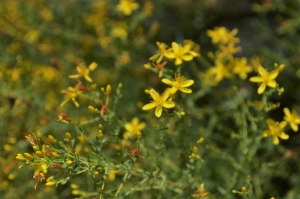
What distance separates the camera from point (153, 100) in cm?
218

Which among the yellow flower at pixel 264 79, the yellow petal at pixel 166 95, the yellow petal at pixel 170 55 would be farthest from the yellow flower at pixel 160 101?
the yellow flower at pixel 264 79

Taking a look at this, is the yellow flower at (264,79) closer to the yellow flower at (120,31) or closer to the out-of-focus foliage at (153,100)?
the out-of-focus foliage at (153,100)

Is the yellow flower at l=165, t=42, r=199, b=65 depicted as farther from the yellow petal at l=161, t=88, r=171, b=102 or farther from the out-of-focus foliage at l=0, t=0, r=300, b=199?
the yellow petal at l=161, t=88, r=171, b=102

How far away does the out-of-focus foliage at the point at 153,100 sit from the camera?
215 centimetres

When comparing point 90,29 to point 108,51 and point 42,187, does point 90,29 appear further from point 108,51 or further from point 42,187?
point 42,187

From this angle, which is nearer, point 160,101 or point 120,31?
point 160,101

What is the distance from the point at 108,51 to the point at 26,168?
1181 millimetres

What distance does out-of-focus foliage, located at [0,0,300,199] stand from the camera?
7.05ft

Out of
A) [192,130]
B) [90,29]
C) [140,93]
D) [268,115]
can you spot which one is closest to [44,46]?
[90,29]

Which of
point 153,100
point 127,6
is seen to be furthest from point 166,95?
point 127,6

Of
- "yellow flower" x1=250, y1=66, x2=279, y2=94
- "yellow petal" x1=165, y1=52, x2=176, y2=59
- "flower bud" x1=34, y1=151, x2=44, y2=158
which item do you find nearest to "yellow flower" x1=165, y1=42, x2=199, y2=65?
"yellow petal" x1=165, y1=52, x2=176, y2=59

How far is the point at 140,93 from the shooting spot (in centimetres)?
348

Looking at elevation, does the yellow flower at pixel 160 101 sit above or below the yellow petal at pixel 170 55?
below

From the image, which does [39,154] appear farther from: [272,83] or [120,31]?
[120,31]
